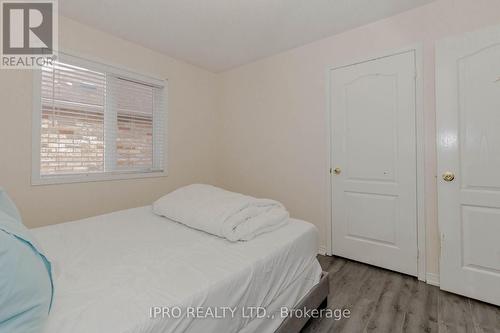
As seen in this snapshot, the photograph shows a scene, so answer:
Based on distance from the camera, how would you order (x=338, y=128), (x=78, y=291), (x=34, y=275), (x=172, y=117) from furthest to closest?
1. (x=172, y=117)
2. (x=338, y=128)
3. (x=78, y=291)
4. (x=34, y=275)

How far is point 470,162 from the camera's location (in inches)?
70.5

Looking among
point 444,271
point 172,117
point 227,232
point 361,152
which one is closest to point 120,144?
point 172,117

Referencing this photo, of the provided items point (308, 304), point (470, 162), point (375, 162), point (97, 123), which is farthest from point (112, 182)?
point (470, 162)

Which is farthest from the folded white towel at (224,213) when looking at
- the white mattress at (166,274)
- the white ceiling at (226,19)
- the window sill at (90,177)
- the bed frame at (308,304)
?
the white ceiling at (226,19)

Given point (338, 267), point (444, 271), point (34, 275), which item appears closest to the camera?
point (34, 275)

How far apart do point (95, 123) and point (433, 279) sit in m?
3.39

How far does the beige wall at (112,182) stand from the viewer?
6.32 feet

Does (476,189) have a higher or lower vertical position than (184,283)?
higher

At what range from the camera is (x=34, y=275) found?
67 cm

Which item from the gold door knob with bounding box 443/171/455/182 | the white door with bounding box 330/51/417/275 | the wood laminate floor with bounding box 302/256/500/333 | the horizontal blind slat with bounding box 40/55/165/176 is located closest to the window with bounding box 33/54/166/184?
the horizontal blind slat with bounding box 40/55/165/176

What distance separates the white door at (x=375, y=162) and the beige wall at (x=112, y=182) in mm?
1779

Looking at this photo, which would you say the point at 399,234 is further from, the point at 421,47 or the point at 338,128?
the point at 421,47

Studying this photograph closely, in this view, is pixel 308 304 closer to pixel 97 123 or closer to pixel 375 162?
pixel 375 162

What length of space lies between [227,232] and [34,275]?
83 cm
